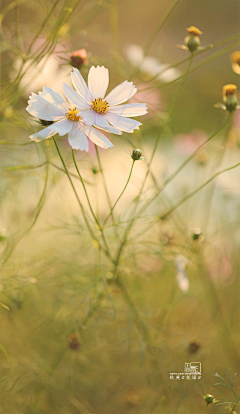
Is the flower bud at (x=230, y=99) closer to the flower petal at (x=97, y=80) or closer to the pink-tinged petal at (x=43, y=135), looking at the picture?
the flower petal at (x=97, y=80)

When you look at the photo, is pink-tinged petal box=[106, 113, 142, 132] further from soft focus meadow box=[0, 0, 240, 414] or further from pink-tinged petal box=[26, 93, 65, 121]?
soft focus meadow box=[0, 0, 240, 414]

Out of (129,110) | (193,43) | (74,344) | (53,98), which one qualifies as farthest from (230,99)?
(74,344)

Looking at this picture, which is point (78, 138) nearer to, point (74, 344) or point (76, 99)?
point (76, 99)

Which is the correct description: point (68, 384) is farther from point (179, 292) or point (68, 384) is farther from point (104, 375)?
point (179, 292)

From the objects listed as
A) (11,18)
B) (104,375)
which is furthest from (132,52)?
(11,18)

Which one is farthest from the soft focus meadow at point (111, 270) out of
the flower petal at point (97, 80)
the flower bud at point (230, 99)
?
the flower petal at point (97, 80)
